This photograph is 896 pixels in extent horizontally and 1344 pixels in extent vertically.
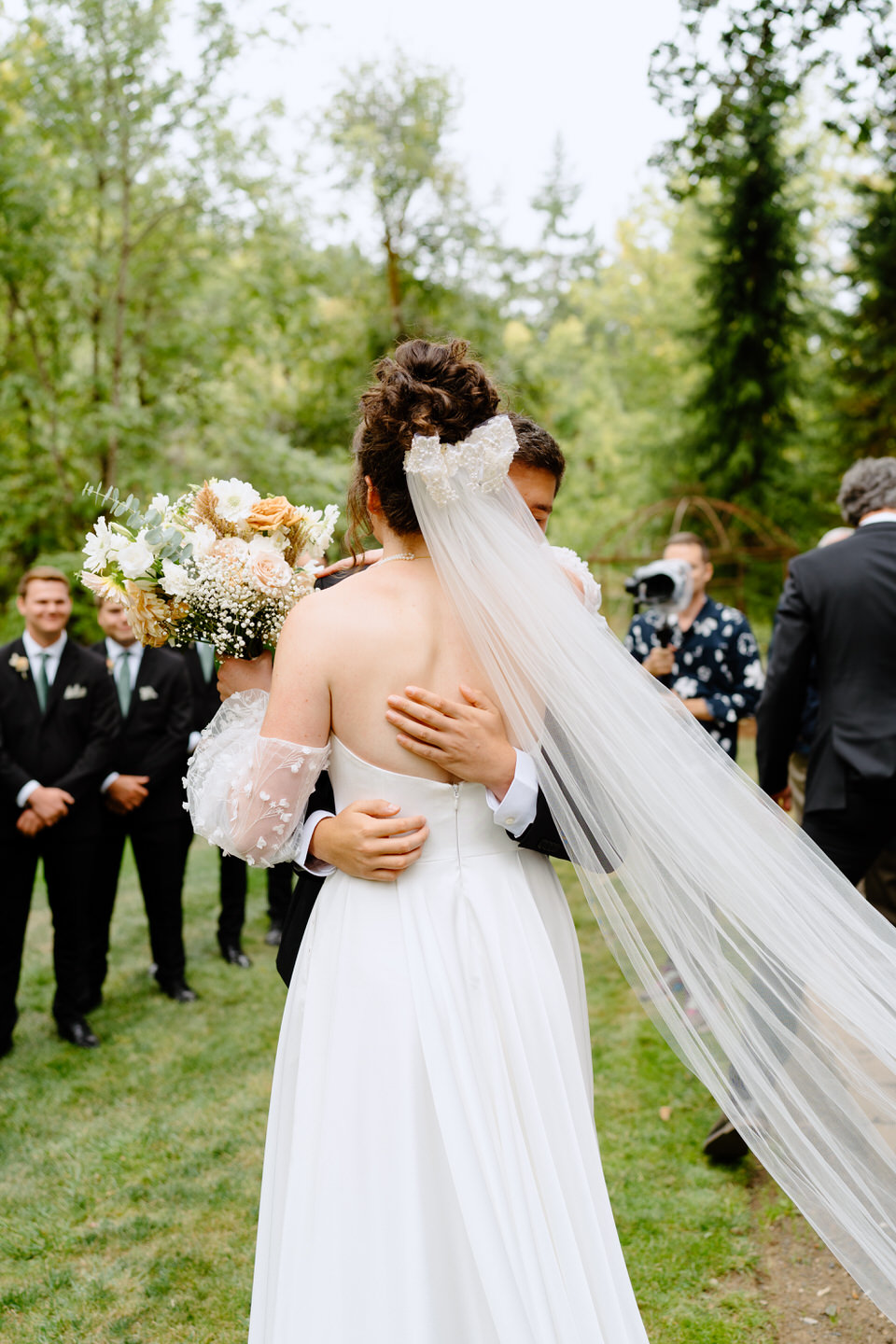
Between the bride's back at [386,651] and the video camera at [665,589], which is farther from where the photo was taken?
the video camera at [665,589]

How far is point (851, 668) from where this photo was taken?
385 centimetres

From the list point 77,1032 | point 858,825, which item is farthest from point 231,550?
point 77,1032

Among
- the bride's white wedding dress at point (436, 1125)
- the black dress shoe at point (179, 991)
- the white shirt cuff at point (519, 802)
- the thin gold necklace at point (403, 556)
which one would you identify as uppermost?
the thin gold necklace at point (403, 556)

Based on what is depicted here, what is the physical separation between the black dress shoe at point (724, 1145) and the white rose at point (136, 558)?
3182 mm

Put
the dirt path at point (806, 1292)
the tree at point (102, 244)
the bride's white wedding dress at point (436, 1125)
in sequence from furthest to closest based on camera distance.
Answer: the tree at point (102, 244) < the dirt path at point (806, 1292) < the bride's white wedding dress at point (436, 1125)

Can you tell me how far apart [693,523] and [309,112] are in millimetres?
11172

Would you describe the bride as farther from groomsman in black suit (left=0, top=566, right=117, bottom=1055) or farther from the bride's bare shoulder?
groomsman in black suit (left=0, top=566, right=117, bottom=1055)

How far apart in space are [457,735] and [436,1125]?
2.54 feet

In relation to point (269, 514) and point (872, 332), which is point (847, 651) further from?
point (872, 332)

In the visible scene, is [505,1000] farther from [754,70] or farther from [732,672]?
[754,70]

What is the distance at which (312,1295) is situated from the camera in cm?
193

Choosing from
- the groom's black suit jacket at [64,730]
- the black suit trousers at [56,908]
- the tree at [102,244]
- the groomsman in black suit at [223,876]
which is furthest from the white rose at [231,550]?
the tree at [102,244]

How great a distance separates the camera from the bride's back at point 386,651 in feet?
6.73

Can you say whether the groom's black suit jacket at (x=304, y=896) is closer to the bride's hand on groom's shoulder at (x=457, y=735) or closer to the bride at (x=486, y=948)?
the bride at (x=486, y=948)
